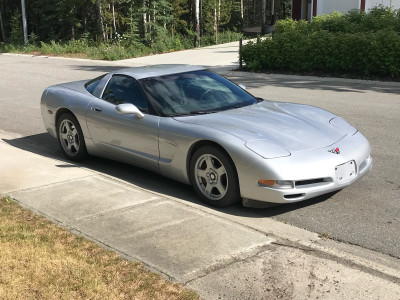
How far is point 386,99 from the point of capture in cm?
1179

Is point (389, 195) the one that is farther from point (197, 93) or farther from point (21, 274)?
point (21, 274)

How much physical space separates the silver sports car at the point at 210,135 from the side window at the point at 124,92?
0.05ft

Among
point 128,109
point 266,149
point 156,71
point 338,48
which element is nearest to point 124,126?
point 128,109

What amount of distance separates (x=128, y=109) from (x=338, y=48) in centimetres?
1161

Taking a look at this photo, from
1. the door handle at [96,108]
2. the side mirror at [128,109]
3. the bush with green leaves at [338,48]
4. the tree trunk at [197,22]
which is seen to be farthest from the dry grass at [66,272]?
the tree trunk at [197,22]

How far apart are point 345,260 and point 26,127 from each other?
24.5 feet

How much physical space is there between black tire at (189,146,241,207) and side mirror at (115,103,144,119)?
955 mm

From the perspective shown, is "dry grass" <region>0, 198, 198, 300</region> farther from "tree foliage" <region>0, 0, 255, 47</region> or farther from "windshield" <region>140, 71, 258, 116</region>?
"tree foliage" <region>0, 0, 255, 47</region>

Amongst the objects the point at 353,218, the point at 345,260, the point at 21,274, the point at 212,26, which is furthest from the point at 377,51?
the point at 212,26

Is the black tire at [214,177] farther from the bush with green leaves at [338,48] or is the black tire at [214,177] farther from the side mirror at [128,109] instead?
the bush with green leaves at [338,48]

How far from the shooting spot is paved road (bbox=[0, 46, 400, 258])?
4.86 meters

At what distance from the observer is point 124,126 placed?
6.24 meters

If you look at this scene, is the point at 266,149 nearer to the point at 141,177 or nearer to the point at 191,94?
the point at 191,94

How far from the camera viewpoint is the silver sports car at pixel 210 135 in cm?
494
